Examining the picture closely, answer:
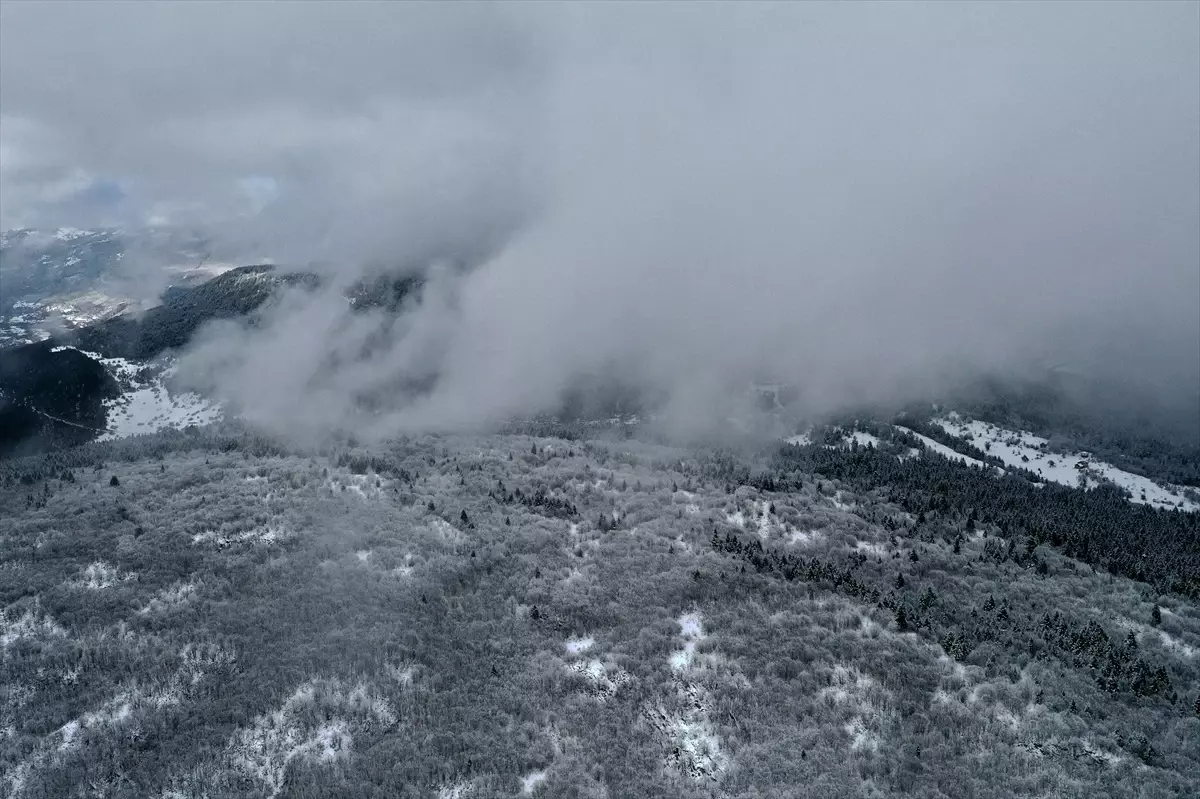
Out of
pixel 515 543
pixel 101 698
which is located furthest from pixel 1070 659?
pixel 101 698

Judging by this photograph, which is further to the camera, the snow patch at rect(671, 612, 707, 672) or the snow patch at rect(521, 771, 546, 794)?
the snow patch at rect(671, 612, 707, 672)

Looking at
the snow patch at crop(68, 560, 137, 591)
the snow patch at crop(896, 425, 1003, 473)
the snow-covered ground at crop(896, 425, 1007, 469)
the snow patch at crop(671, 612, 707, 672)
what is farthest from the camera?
the snow-covered ground at crop(896, 425, 1007, 469)

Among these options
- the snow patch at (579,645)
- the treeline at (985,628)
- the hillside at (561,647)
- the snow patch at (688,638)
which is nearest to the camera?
the hillside at (561,647)

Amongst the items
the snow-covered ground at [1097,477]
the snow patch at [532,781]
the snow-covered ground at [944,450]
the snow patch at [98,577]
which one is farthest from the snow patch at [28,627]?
the snow-covered ground at [1097,477]

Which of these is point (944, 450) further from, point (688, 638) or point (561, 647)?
point (561, 647)

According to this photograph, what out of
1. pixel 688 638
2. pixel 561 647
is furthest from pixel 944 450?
pixel 561 647

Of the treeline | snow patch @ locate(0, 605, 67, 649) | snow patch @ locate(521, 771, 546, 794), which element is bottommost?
the treeline

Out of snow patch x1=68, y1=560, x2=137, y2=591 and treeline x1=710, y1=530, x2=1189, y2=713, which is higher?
snow patch x1=68, y1=560, x2=137, y2=591

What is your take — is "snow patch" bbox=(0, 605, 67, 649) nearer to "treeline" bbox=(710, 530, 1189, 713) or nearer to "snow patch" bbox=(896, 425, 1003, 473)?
"treeline" bbox=(710, 530, 1189, 713)

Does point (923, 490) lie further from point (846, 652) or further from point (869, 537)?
point (846, 652)

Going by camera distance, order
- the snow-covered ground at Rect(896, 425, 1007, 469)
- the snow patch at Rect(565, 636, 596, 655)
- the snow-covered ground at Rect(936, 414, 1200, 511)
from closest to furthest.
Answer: the snow patch at Rect(565, 636, 596, 655) < the snow-covered ground at Rect(936, 414, 1200, 511) < the snow-covered ground at Rect(896, 425, 1007, 469)

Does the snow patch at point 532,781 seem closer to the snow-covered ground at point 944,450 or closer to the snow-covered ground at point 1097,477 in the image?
the snow-covered ground at point 944,450

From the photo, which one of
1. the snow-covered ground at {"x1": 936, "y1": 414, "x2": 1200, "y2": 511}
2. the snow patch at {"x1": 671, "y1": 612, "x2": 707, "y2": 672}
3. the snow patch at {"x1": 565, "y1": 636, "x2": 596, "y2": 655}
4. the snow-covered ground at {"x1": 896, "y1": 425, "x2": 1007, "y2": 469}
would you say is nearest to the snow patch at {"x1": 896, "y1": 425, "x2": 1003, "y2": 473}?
the snow-covered ground at {"x1": 896, "y1": 425, "x2": 1007, "y2": 469}
